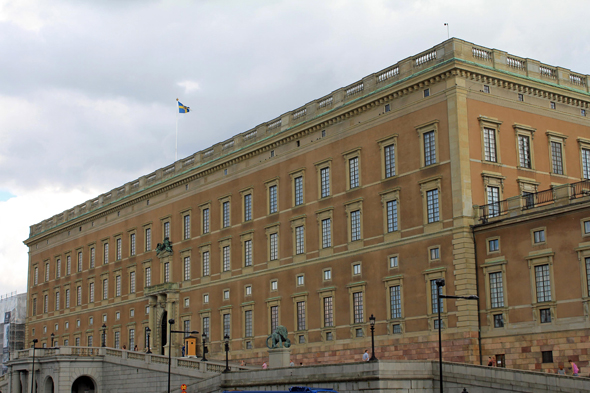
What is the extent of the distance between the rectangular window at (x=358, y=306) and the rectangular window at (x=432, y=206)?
25.4 feet

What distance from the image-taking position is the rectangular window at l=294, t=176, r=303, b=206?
63562mm

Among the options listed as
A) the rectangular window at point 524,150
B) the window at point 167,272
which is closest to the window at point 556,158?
the rectangular window at point 524,150

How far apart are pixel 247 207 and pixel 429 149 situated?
20.8 m

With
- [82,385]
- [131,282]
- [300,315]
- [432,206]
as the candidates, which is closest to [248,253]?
[300,315]

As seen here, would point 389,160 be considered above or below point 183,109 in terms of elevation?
below

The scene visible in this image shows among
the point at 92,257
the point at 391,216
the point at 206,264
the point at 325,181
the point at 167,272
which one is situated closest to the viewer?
the point at 391,216

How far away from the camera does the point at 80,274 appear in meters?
94.7

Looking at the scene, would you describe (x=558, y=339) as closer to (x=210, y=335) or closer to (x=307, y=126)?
(x=307, y=126)

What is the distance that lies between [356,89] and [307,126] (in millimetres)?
5424

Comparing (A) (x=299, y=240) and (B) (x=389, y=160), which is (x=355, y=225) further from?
(A) (x=299, y=240)

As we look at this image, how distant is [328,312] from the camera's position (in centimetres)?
5925

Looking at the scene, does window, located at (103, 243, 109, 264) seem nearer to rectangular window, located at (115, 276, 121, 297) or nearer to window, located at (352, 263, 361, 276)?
rectangular window, located at (115, 276, 121, 297)

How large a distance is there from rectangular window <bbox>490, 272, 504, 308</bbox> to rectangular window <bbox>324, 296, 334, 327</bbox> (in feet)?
44.4

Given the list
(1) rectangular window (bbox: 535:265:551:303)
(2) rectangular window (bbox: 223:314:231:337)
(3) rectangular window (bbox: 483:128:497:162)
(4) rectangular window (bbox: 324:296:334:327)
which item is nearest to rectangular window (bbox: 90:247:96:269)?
(2) rectangular window (bbox: 223:314:231:337)
